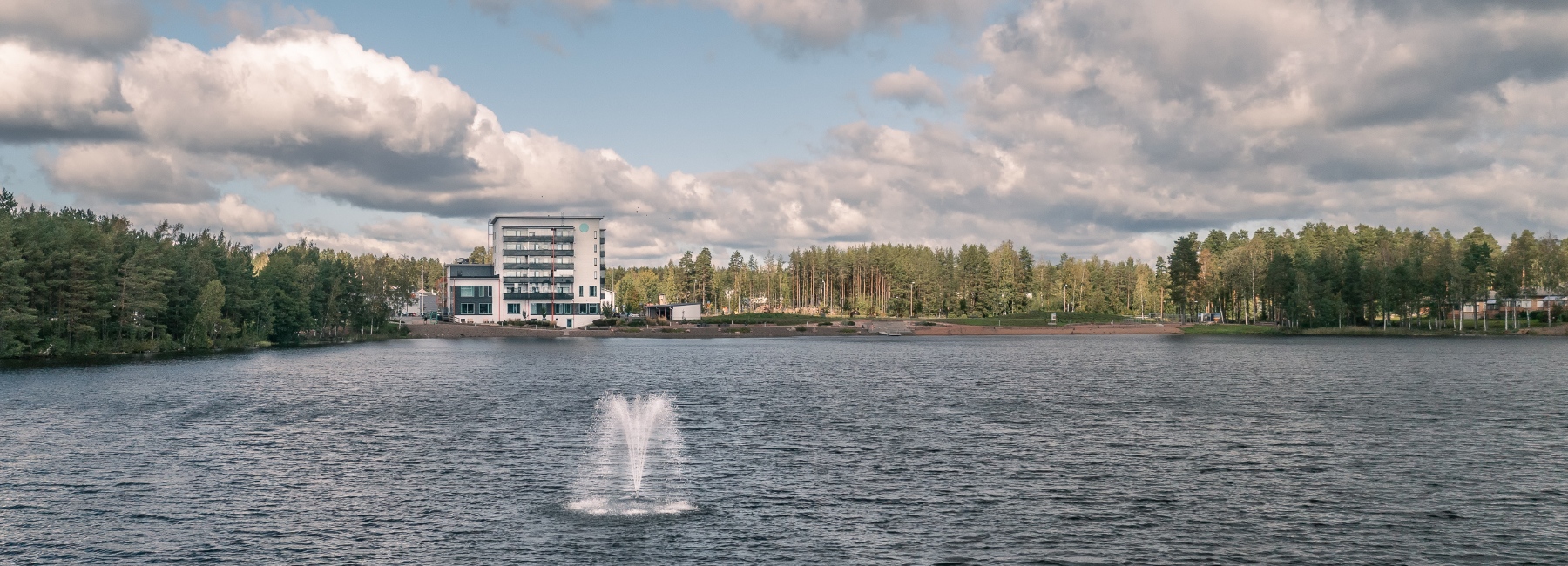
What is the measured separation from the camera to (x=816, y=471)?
41.3m

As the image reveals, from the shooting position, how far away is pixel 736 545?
28.9 metres

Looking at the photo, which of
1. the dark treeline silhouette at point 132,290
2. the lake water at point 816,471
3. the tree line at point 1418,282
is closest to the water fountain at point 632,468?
the lake water at point 816,471

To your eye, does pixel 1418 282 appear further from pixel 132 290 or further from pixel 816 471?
pixel 132 290

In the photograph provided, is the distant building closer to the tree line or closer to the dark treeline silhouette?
the tree line

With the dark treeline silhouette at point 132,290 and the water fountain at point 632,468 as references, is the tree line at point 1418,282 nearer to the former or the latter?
the water fountain at point 632,468

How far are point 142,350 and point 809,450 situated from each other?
122m

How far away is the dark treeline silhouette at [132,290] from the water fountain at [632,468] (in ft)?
295

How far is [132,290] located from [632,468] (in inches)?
4561

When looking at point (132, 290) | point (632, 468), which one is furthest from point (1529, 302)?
point (132, 290)

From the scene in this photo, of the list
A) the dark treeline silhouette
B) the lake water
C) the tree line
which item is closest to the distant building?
the tree line

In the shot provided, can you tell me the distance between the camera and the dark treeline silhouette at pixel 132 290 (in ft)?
360

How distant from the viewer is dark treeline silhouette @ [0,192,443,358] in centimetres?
10975

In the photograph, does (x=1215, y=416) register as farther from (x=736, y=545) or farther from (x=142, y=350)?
(x=142, y=350)

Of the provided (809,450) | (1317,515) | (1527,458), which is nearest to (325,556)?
(809,450)
